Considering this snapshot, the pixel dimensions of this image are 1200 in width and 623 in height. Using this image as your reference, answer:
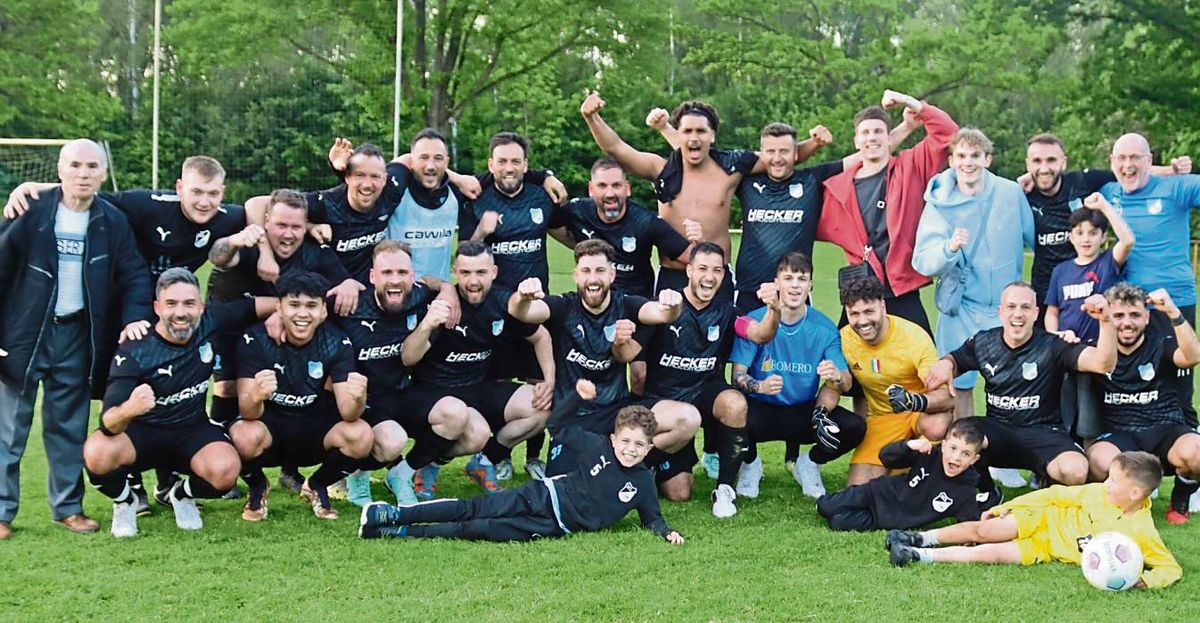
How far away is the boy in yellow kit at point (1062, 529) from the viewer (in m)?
5.76

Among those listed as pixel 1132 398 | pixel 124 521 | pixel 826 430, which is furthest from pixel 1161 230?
pixel 124 521

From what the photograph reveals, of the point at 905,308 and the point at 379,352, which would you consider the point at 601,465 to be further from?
the point at 905,308

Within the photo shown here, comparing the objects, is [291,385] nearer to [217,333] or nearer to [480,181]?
[217,333]

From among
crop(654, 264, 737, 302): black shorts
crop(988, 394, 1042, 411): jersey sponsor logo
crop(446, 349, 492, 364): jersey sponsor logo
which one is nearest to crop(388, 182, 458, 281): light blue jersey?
crop(446, 349, 492, 364): jersey sponsor logo

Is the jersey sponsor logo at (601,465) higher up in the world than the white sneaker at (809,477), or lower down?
higher up

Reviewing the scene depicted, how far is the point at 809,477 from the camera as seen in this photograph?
7.47 meters

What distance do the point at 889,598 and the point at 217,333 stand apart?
3.78 meters

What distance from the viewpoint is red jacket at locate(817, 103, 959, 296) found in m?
7.94

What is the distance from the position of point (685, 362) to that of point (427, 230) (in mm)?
1835

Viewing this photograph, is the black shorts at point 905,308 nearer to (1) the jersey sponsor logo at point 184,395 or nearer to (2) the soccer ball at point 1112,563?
(2) the soccer ball at point 1112,563

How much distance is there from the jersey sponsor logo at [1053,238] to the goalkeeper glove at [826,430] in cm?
198

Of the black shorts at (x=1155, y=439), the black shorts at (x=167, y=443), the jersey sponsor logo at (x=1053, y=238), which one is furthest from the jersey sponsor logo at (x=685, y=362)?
the black shorts at (x=167, y=443)

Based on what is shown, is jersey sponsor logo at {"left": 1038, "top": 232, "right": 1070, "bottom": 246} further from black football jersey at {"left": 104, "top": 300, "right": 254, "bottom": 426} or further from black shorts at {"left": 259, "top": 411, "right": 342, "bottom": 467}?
black football jersey at {"left": 104, "top": 300, "right": 254, "bottom": 426}

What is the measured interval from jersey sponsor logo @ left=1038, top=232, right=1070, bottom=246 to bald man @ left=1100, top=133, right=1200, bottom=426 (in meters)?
0.36
